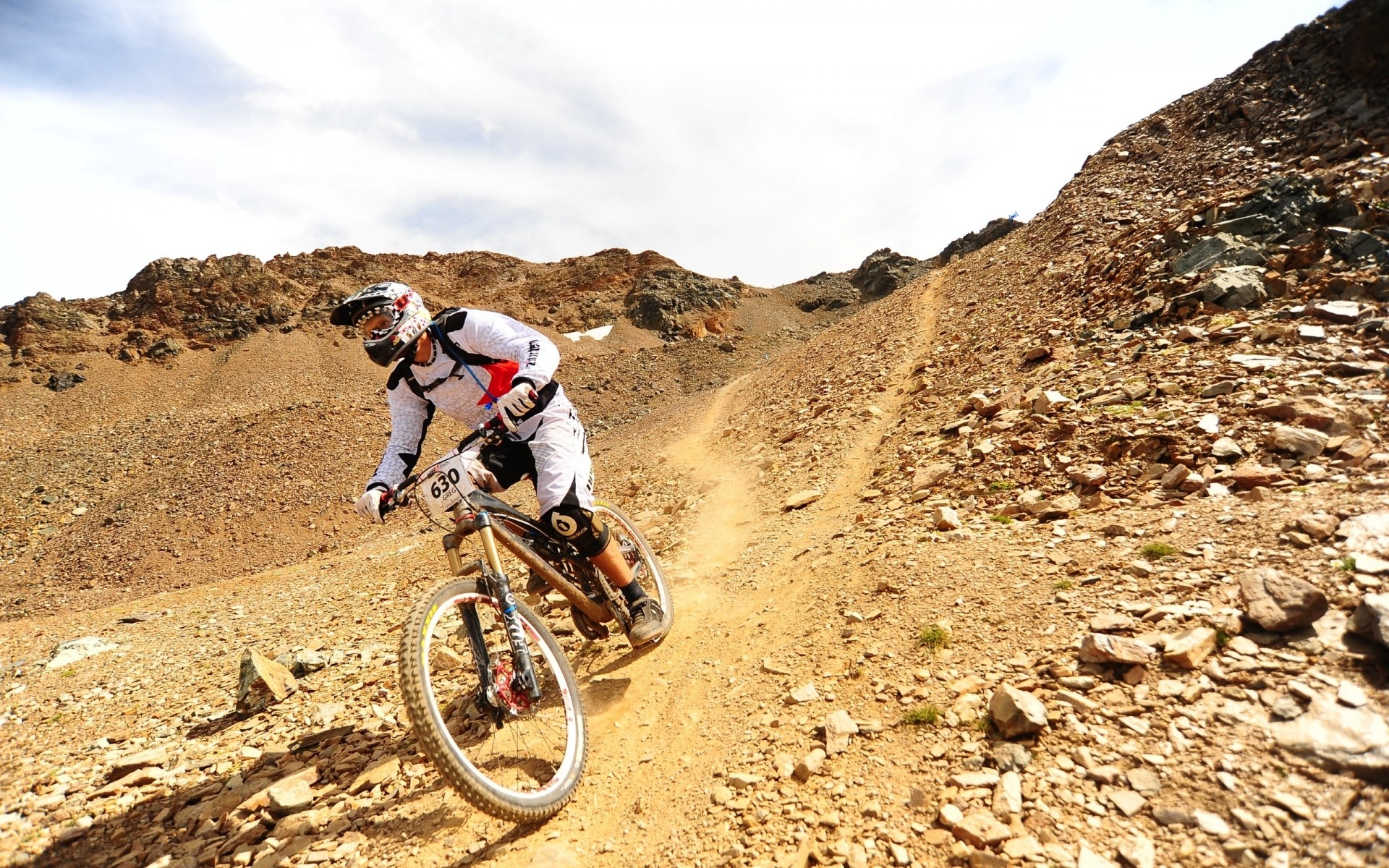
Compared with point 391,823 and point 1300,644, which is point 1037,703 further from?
point 391,823

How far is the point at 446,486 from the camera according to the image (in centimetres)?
416

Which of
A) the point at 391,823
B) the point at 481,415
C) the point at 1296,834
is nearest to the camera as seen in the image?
the point at 1296,834

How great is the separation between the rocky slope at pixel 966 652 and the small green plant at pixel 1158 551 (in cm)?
2

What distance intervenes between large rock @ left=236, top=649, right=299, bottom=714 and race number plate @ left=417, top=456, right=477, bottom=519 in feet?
9.04

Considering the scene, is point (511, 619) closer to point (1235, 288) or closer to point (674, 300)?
point (1235, 288)

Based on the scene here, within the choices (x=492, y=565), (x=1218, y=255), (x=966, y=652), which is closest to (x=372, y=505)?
(x=492, y=565)

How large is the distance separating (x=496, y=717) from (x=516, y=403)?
1.95m

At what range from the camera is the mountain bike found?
3.24 m

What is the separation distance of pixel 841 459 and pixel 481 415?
22.1ft

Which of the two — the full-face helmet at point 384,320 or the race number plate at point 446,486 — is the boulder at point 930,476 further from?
the full-face helmet at point 384,320

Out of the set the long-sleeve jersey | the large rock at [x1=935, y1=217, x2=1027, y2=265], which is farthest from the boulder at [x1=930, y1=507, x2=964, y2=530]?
the large rock at [x1=935, y1=217, x2=1027, y2=265]

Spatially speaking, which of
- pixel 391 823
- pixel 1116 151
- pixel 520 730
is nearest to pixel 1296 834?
pixel 520 730

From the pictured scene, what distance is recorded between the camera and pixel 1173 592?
4062 millimetres

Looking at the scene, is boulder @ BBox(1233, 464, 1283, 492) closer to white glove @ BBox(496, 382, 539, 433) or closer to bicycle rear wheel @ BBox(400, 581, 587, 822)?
bicycle rear wheel @ BBox(400, 581, 587, 822)
